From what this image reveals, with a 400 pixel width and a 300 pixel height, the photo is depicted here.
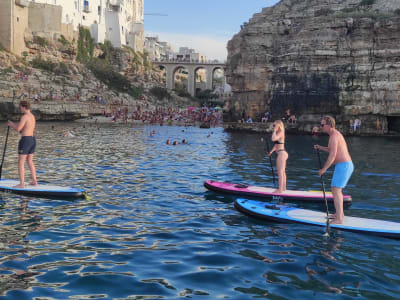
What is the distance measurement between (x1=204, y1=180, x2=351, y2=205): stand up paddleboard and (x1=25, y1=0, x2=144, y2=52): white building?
232 feet

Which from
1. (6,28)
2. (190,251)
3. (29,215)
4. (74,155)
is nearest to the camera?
(190,251)

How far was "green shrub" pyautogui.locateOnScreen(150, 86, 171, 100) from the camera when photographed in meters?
84.2

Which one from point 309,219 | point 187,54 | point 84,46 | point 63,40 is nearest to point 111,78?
point 84,46

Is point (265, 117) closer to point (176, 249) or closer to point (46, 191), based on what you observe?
point (46, 191)

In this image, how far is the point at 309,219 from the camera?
27.6ft

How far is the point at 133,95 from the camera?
7781 centimetres

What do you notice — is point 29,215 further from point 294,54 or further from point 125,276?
point 294,54

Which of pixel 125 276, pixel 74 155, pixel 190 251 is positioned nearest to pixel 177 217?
pixel 190 251

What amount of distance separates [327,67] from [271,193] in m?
28.8

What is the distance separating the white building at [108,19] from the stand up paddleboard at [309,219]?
72917mm

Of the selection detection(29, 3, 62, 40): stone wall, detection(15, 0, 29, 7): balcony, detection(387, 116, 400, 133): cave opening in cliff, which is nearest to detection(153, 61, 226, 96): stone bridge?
detection(29, 3, 62, 40): stone wall

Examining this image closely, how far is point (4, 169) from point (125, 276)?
10.7 meters

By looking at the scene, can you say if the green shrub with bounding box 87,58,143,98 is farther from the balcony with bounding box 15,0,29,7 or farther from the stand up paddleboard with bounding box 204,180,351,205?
the stand up paddleboard with bounding box 204,180,351,205

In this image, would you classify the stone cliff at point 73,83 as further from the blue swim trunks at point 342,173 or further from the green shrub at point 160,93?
the blue swim trunks at point 342,173
